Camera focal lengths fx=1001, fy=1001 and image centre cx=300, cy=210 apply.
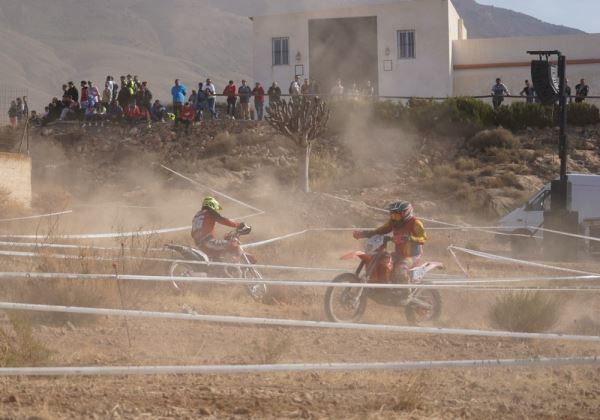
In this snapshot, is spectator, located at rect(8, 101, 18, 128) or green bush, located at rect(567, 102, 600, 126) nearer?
Answer: spectator, located at rect(8, 101, 18, 128)

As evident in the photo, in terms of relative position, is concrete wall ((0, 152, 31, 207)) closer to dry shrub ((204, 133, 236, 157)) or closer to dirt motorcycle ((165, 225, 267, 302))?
dry shrub ((204, 133, 236, 157))

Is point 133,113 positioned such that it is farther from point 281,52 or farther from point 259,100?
point 281,52

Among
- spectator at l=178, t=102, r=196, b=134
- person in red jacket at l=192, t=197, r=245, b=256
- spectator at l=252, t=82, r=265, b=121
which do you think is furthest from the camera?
spectator at l=252, t=82, r=265, b=121

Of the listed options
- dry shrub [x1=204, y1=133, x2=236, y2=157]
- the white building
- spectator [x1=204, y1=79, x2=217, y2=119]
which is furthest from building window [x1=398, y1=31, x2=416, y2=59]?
dry shrub [x1=204, y1=133, x2=236, y2=157]

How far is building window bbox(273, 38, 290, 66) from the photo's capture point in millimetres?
47094

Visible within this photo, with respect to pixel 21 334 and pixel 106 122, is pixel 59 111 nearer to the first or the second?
pixel 106 122

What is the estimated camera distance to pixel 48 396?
27.4 feet

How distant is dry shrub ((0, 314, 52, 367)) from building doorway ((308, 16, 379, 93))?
36.8 meters

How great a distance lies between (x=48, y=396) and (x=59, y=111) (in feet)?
117

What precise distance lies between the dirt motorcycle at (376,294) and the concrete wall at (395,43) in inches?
1289

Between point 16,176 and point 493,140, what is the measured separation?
19.8 meters

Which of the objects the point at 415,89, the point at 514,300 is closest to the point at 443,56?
the point at 415,89

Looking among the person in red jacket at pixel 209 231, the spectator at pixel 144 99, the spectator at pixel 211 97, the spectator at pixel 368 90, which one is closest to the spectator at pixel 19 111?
the spectator at pixel 144 99

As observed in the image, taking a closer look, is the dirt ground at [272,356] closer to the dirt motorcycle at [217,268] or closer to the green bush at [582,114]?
the dirt motorcycle at [217,268]
